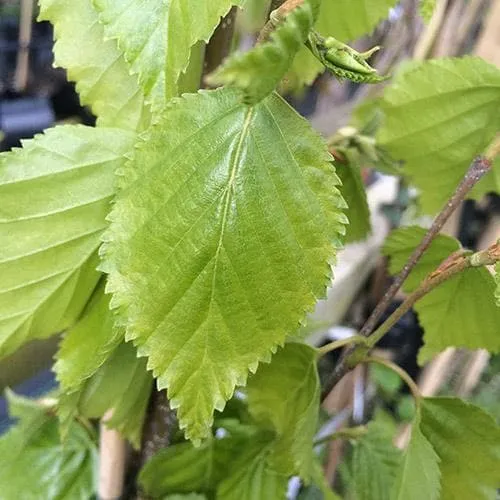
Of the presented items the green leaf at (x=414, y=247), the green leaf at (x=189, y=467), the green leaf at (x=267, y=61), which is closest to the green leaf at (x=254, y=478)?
the green leaf at (x=189, y=467)

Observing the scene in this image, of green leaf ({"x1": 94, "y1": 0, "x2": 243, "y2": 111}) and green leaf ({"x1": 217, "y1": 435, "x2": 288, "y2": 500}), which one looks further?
green leaf ({"x1": 217, "y1": 435, "x2": 288, "y2": 500})

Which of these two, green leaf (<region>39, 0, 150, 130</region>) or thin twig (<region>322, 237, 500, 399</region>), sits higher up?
green leaf (<region>39, 0, 150, 130</region>)

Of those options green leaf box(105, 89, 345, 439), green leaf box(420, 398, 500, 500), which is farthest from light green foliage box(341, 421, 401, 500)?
green leaf box(105, 89, 345, 439)

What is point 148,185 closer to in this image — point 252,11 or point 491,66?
point 252,11

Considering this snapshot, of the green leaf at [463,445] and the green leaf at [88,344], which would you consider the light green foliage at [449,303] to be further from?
the green leaf at [88,344]

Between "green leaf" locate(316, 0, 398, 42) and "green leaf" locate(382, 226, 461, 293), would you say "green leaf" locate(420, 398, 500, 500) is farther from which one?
"green leaf" locate(316, 0, 398, 42)

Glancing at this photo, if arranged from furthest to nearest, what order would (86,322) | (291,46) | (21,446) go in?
1. (21,446)
2. (86,322)
3. (291,46)

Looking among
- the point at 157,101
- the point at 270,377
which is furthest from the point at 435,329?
the point at 157,101
